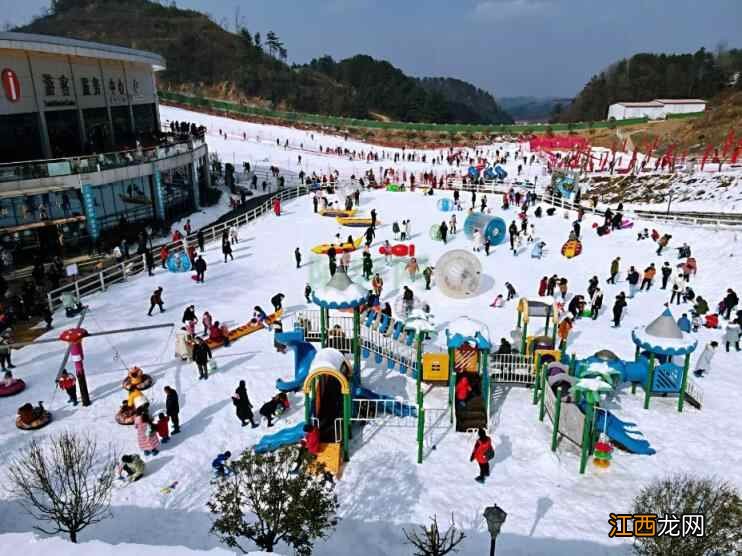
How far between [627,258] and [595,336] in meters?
8.42

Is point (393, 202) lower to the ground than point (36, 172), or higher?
lower

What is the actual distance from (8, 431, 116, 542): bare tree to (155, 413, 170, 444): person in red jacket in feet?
3.16

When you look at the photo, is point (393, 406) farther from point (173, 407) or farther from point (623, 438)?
point (623, 438)

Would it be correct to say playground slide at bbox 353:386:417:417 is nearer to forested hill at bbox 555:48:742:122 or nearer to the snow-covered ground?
the snow-covered ground

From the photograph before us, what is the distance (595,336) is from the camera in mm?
17844

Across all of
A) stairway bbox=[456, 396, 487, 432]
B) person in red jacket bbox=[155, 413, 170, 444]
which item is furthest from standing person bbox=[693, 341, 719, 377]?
person in red jacket bbox=[155, 413, 170, 444]

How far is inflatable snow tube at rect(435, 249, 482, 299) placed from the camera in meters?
20.4

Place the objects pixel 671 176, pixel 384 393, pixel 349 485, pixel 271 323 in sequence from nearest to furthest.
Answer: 1. pixel 349 485
2. pixel 384 393
3. pixel 271 323
4. pixel 671 176

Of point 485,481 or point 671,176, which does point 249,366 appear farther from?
point 671,176

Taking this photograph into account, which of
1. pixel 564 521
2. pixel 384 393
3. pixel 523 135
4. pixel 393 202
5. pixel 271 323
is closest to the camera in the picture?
pixel 564 521

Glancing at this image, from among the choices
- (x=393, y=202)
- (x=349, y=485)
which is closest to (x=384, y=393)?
(x=349, y=485)

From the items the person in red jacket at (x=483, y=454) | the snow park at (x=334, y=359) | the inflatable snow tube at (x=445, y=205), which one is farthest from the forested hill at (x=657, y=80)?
the person in red jacket at (x=483, y=454)

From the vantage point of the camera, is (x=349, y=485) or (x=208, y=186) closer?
(x=349, y=485)

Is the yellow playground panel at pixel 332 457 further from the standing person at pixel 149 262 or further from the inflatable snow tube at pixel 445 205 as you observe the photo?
the inflatable snow tube at pixel 445 205
